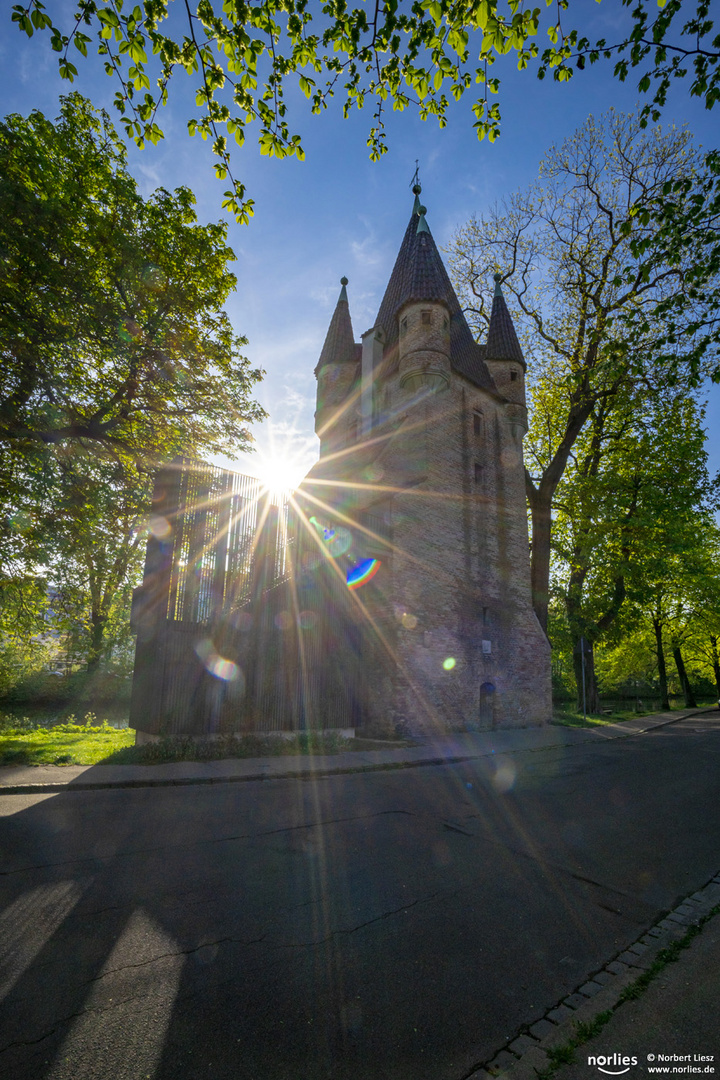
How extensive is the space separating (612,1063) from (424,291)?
20314mm

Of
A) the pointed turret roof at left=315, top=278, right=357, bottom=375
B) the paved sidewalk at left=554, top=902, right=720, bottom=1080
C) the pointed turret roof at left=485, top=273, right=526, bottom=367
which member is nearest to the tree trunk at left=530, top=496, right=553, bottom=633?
the pointed turret roof at left=485, top=273, right=526, bottom=367

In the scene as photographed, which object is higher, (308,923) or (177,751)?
(308,923)

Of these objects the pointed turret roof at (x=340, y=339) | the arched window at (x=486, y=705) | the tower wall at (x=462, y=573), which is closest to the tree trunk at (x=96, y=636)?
the pointed turret roof at (x=340, y=339)

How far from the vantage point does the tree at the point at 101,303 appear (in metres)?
11.4

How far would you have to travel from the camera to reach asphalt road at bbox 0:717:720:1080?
2.49 meters

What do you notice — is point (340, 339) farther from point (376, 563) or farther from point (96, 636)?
point (96, 636)

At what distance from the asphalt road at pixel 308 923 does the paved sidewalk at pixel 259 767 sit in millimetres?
772

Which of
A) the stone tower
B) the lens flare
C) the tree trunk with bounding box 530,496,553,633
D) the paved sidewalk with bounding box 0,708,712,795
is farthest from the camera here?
the tree trunk with bounding box 530,496,553,633

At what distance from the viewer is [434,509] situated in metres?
17.8

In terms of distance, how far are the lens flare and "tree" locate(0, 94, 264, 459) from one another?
6165mm

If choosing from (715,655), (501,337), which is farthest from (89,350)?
(715,655)

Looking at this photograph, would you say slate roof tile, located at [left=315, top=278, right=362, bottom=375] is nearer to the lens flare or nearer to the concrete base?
the lens flare

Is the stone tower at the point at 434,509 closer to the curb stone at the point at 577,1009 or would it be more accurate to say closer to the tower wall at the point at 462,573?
the tower wall at the point at 462,573

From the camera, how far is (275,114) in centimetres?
570
